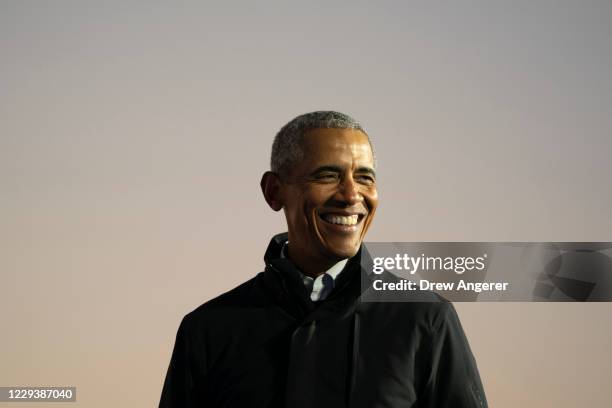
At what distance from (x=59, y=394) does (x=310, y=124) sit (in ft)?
7.17

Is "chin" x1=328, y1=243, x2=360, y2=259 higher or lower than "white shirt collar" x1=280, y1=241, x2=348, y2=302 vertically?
higher

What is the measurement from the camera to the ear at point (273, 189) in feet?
5.15

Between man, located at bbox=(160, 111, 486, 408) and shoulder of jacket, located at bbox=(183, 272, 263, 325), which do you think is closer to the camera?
man, located at bbox=(160, 111, 486, 408)

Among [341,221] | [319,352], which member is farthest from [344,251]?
[319,352]

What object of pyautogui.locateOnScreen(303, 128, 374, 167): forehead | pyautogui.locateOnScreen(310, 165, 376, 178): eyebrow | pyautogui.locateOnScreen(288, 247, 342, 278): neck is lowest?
pyautogui.locateOnScreen(288, 247, 342, 278): neck

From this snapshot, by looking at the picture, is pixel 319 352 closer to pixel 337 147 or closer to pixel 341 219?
pixel 341 219

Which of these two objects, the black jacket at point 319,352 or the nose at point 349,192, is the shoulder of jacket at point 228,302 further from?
the nose at point 349,192

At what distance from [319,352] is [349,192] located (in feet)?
0.97

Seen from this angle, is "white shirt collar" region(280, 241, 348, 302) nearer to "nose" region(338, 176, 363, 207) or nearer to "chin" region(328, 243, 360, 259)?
"chin" region(328, 243, 360, 259)

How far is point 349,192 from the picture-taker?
146 centimetres

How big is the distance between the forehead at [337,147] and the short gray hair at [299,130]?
0.04 ft

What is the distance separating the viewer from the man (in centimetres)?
142

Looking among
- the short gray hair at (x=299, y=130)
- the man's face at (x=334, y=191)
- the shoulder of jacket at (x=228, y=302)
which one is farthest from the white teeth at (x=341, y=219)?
the shoulder of jacket at (x=228, y=302)

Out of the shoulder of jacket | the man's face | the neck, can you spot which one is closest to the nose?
the man's face
